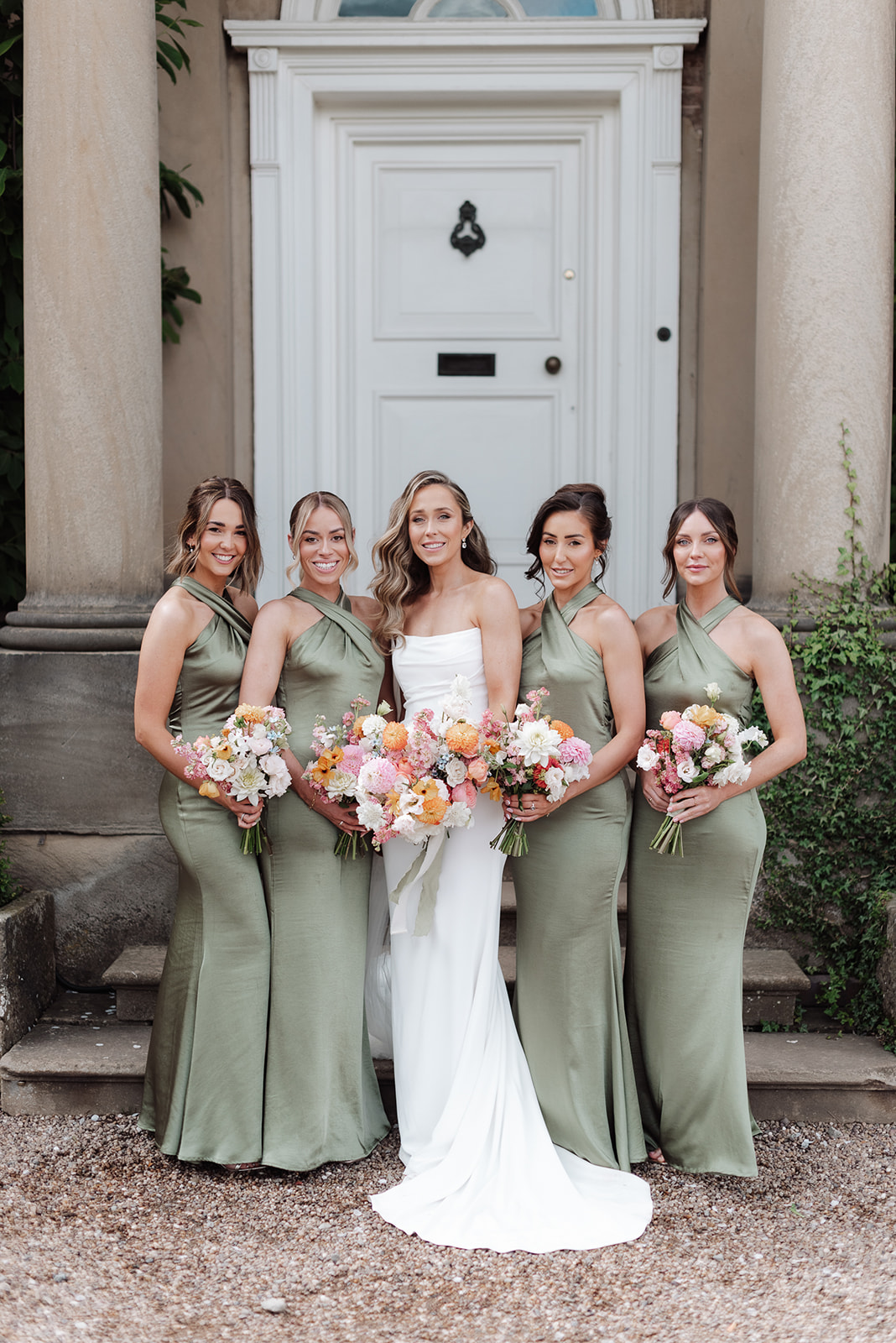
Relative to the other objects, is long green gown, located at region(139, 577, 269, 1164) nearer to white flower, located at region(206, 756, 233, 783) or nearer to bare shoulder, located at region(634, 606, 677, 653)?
white flower, located at region(206, 756, 233, 783)

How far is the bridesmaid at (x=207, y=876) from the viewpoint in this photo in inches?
139

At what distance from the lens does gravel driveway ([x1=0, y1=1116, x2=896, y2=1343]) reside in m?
2.83

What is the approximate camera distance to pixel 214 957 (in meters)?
3.57

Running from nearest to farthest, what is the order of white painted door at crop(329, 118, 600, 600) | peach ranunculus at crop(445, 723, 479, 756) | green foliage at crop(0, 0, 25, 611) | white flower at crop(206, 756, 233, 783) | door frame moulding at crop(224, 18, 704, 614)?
peach ranunculus at crop(445, 723, 479, 756), white flower at crop(206, 756, 233, 783), green foliage at crop(0, 0, 25, 611), door frame moulding at crop(224, 18, 704, 614), white painted door at crop(329, 118, 600, 600)

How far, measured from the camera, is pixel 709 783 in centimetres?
328

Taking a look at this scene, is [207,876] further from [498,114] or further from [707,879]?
[498,114]

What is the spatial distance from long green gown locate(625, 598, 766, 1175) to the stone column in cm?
231

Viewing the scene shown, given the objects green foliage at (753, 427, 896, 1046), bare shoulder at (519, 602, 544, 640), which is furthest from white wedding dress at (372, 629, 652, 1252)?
green foliage at (753, 427, 896, 1046)

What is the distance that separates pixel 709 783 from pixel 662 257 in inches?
139

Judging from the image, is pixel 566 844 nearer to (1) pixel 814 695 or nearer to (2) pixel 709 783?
(2) pixel 709 783

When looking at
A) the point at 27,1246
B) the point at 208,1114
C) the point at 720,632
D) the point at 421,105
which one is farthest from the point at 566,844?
the point at 421,105

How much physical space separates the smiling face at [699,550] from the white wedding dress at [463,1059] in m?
0.65

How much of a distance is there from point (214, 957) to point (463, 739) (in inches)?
42.7

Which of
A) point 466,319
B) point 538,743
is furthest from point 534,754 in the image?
point 466,319
